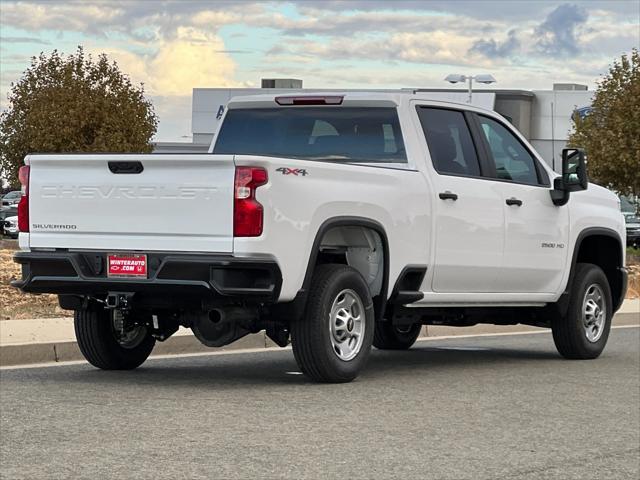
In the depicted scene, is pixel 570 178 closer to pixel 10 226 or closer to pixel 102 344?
pixel 102 344

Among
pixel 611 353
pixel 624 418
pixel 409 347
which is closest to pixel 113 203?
pixel 624 418

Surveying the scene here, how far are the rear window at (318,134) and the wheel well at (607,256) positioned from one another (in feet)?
10.2

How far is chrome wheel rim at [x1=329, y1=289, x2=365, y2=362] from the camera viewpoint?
1049cm

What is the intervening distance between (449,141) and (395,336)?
270 cm

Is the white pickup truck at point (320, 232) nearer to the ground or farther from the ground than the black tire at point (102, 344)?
farther from the ground

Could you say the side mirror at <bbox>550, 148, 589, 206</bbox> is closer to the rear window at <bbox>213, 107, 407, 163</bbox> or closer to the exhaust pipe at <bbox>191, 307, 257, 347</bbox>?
the rear window at <bbox>213, 107, 407, 163</bbox>

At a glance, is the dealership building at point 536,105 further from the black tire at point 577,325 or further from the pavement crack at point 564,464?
the pavement crack at point 564,464

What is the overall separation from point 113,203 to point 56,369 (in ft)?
6.64

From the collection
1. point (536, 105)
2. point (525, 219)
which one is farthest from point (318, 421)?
point (536, 105)

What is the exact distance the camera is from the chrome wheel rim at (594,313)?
13.3m

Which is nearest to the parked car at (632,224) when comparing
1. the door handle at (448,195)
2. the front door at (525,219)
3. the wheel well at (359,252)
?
the front door at (525,219)

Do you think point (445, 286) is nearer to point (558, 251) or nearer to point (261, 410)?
point (558, 251)

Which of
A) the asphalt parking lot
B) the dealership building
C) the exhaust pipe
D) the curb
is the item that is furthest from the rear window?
the dealership building

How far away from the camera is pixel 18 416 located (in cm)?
873
